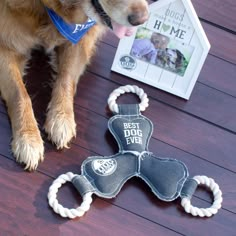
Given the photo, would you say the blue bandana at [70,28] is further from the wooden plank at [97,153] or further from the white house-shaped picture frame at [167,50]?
the wooden plank at [97,153]

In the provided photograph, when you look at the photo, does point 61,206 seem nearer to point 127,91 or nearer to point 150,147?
point 150,147

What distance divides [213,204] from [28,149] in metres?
0.71

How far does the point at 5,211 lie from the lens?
1860 mm

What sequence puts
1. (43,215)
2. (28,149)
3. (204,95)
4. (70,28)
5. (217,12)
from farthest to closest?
(217,12) → (204,95) → (70,28) → (28,149) → (43,215)

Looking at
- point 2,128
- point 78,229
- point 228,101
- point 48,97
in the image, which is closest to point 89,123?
point 48,97

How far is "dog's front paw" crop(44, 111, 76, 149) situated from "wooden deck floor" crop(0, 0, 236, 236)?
0.12 ft

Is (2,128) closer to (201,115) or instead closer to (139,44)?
(139,44)

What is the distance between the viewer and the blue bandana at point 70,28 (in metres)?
2.05

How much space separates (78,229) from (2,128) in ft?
1.68

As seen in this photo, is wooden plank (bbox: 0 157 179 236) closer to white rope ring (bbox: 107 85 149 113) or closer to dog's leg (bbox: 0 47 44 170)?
dog's leg (bbox: 0 47 44 170)

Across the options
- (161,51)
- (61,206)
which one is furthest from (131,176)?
(161,51)

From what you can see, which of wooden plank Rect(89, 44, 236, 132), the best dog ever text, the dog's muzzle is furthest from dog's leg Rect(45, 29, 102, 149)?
the dog's muzzle

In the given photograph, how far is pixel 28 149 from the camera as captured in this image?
198 centimetres

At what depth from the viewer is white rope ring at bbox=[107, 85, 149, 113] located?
2.22 metres
